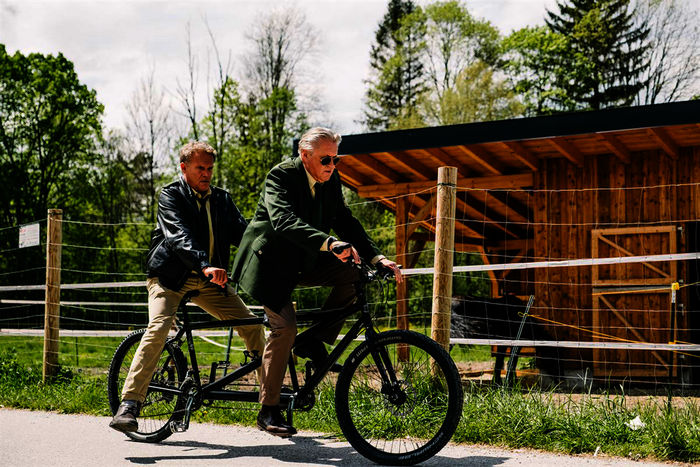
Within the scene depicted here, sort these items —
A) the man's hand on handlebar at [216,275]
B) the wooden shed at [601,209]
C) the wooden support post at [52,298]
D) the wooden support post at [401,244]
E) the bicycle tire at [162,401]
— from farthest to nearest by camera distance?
the wooden support post at [401,244], the wooden shed at [601,209], the wooden support post at [52,298], the bicycle tire at [162,401], the man's hand on handlebar at [216,275]

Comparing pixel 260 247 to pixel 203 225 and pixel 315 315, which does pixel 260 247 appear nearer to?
pixel 315 315

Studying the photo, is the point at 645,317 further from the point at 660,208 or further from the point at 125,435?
the point at 125,435

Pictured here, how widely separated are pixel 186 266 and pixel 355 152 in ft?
20.3

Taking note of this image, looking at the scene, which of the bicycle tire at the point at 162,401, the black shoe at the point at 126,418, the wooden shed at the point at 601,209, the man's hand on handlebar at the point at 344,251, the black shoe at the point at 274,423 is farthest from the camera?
the wooden shed at the point at 601,209

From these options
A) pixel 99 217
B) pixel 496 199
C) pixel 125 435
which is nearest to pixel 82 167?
pixel 99 217

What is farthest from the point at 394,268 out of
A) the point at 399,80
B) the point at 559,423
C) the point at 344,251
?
the point at 399,80

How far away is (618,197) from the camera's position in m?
10.4

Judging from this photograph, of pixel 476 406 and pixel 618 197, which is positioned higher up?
pixel 618 197

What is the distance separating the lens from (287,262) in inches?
177

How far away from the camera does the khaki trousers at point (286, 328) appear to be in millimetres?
4410

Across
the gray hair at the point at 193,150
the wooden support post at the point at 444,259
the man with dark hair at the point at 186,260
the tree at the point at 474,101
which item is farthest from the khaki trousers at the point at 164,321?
the tree at the point at 474,101

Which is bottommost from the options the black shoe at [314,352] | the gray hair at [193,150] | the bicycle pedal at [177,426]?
the bicycle pedal at [177,426]

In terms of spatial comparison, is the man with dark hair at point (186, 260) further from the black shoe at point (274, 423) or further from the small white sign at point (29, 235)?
the small white sign at point (29, 235)

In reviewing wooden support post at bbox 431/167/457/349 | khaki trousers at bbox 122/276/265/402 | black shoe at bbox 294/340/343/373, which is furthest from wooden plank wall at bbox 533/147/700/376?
black shoe at bbox 294/340/343/373
